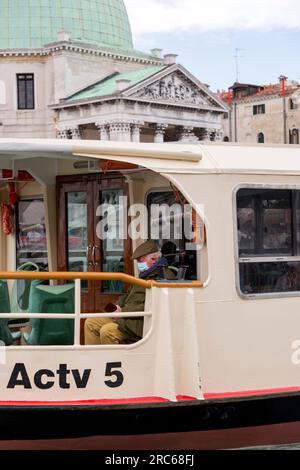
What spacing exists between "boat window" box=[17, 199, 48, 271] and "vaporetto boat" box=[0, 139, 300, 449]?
1325 mm

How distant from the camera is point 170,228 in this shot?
6.86 m

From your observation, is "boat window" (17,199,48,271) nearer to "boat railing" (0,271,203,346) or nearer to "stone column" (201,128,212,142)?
"boat railing" (0,271,203,346)

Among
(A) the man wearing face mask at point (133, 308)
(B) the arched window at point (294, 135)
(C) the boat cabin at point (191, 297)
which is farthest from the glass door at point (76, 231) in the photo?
(B) the arched window at point (294, 135)

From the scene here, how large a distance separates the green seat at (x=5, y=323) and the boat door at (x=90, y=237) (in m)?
0.61

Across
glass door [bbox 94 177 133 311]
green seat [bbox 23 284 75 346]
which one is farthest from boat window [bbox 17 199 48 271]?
green seat [bbox 23 284 75 346]

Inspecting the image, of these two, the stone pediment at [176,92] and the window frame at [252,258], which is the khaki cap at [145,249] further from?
the stone pediment at [176,92]

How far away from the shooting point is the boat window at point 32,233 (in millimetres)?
7703

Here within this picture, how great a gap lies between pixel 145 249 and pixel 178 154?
0.85 meters

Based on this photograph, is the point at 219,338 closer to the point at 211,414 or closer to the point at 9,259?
the point at 211,414
